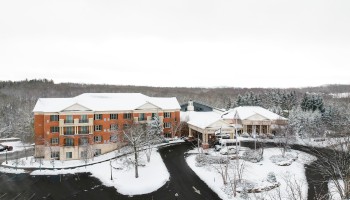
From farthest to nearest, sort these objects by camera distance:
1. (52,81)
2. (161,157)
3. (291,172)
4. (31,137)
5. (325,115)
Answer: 1. (52,81)
2. (325,115)
3. (31,137)
4. (161,157)
5. (291,172)

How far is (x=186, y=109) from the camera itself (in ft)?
227

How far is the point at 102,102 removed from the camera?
5553 cm

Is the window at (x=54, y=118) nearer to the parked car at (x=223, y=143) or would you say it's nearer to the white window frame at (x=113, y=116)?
the white window frame at (x=113, y=116)

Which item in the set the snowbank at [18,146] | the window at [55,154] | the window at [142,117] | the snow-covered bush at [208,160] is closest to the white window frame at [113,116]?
the window at [142,117]

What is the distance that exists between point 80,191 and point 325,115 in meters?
59.0

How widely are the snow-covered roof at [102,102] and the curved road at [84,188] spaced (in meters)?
13.5

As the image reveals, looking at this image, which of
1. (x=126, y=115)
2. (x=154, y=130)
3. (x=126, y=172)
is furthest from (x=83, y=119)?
(x=126, y=172)

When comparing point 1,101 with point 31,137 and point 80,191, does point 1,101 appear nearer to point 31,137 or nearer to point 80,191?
point 31,137

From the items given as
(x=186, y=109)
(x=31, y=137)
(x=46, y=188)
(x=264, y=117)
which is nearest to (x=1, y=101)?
(x=31, y=137)

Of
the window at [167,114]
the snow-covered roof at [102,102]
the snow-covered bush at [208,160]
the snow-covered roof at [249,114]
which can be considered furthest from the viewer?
the snow-covered roof at [249,114]

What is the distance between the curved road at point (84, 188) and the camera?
3316cm

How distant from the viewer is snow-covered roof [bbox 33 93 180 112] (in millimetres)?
50375

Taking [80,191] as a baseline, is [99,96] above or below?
above

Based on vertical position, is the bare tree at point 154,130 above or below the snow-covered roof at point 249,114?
below
